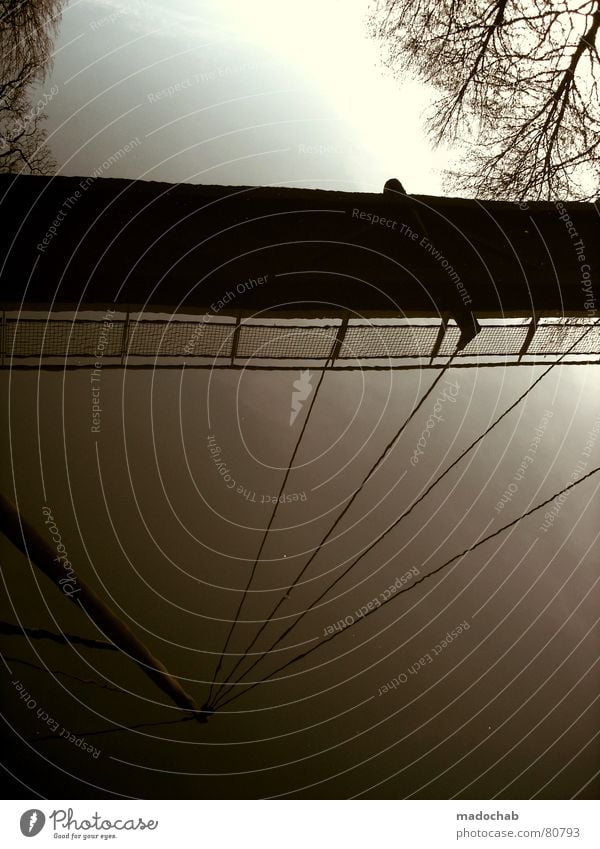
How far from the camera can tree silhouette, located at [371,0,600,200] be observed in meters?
1.49

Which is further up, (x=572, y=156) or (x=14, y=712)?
(x=572, y=156)

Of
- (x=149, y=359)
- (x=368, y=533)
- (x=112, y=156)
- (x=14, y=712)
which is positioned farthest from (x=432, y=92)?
(x=14, y=712)

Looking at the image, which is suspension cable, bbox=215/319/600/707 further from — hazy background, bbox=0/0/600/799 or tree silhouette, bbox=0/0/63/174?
tree silhouette, bbox=0/0/63/174

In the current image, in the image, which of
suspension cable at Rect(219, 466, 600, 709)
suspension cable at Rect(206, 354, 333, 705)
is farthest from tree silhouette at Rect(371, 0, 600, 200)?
suspension cable at Rect(219, 466, 600, 709)

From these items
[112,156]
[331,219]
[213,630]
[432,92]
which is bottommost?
[213,630]

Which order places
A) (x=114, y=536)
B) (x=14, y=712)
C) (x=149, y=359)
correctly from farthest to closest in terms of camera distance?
(x=149, y=359), (x=114, y=536), (x=14, y=712)

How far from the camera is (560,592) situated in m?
1.34

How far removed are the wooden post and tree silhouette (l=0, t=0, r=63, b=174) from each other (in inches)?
32.3

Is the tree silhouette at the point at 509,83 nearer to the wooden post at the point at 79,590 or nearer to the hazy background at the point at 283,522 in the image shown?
the hazy background at the point at 283,522

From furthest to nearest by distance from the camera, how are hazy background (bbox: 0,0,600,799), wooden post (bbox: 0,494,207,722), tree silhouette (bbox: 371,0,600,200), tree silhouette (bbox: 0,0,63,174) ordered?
tree silhouette (bbox: 371,0,600,200) < tree silhouette (bbox: 0,0,63,174) < hazy background (bbox: 0,0,600,799) < wooden post (bbox: 0,494,207,722)

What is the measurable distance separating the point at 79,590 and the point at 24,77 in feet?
3.72

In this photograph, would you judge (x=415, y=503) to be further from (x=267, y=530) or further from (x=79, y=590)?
(x=79, y=590)

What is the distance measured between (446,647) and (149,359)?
90 centimetres

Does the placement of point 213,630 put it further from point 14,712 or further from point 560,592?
point 560,592
